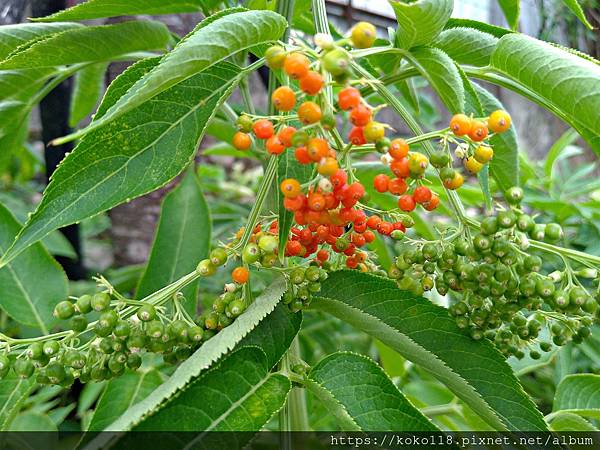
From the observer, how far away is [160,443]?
624 mm

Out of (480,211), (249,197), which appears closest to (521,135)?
(480,211)

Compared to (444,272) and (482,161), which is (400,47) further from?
(444,272)

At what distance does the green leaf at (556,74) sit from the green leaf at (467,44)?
9cm

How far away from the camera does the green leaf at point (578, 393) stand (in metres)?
1.13

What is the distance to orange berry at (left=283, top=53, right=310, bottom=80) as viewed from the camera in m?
0.64

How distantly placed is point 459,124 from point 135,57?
75 centimetres

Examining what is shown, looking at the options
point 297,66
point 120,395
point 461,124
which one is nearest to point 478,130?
point 461,124

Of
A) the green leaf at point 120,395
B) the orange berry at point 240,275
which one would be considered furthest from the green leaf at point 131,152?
the green leaf at point 120,395

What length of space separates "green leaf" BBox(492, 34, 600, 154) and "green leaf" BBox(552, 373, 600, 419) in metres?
0.55

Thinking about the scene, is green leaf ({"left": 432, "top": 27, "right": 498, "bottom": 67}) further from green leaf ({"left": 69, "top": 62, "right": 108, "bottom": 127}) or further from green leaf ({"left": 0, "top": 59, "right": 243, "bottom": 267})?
green leaf ({"left": 69, "top": 62, "right": 108, "bottom": 127})

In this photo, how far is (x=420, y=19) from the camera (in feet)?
2.54

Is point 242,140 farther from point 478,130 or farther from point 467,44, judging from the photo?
point 467,44

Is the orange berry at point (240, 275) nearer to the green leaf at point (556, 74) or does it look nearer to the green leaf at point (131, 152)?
the green leaf at point (131, 152)

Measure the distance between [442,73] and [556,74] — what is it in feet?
0.49
